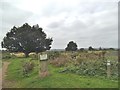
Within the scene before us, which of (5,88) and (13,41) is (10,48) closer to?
(13,41)

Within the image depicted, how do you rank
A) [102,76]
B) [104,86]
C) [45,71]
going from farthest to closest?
[45,71] < [102,76] < [104,86]

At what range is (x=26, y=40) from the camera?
54375 mm

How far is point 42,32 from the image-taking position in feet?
199

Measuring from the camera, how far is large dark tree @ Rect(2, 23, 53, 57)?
5456cm

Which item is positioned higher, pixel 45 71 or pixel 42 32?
pixel 42 32

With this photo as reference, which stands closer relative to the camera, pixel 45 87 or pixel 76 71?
pixel 45 87

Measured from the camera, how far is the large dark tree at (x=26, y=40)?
54.6 metres

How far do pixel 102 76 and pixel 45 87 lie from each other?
347 centimetres

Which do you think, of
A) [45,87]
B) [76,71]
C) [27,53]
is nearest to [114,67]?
[76,71]

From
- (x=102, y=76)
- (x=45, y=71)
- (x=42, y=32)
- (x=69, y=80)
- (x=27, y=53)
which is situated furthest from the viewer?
(x=42, y=32)

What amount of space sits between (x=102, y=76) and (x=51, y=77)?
9.06ft

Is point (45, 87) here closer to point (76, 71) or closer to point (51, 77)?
point (51, 77)

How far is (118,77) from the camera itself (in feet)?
42.4

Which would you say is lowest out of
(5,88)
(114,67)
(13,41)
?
(5,88)
